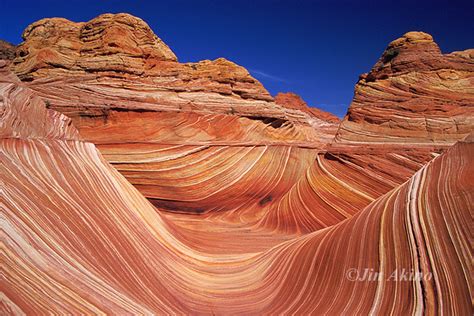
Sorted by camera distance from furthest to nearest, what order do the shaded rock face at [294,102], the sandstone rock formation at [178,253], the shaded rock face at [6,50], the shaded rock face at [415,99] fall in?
the shaded rock face at [294,102] < the shaded rock face at [6,50] < the shaded rock face at [415,99] < the sandstone rock formation at [178,253]

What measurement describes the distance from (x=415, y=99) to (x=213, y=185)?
14.6 feet

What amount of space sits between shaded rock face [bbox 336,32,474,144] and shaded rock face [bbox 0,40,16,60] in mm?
16814

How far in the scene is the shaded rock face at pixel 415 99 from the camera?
6.33 metres

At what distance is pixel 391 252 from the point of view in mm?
2871

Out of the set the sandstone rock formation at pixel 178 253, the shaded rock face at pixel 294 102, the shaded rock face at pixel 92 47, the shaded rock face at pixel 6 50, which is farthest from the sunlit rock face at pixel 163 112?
the shaded rock face at pixel 294 102

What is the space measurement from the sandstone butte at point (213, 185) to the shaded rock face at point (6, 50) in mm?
7550

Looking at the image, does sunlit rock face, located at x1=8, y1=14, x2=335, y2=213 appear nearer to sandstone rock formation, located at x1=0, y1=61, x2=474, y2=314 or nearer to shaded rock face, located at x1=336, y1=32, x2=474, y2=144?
shaded rock face, located at x1=336, y1=32, x2=474, y2=144

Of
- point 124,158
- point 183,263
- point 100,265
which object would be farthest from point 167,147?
point 100,265

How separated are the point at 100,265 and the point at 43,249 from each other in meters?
0.51

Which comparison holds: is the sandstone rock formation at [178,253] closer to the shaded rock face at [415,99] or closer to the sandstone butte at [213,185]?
the sandstone butte at [213,185]

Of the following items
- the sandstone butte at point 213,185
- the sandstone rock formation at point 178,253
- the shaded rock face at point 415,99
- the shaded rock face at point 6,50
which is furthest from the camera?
the shaded rock face at point 6,50

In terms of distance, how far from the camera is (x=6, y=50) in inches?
714

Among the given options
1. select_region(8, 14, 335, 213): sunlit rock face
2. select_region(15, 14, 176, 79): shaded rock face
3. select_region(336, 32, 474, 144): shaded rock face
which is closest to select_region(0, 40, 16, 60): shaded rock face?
select_region(15, 14, 176, 79): shaded rock face

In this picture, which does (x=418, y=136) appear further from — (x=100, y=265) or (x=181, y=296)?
(x=100, y=265)
